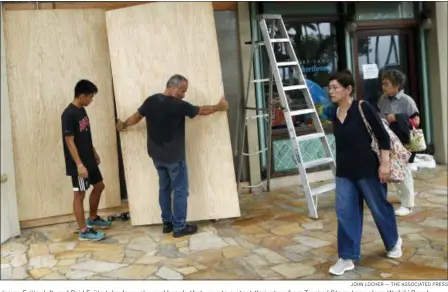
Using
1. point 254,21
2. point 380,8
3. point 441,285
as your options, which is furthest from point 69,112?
point 380,8

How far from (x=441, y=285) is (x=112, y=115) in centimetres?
375

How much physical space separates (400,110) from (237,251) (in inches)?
→ 89.4

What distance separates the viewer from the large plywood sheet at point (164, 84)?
493 centimetres

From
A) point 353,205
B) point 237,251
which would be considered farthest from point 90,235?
point 353,205

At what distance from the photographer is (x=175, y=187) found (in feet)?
15.2

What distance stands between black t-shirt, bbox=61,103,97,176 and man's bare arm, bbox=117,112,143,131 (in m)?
0.32

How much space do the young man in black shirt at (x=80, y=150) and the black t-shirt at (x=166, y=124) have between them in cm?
57

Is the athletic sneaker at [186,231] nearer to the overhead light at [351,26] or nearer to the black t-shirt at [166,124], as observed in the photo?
the black t-shirt at [166,124]

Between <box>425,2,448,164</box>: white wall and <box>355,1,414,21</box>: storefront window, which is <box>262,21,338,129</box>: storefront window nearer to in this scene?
<box>355,1,414,21</box>: storefront window

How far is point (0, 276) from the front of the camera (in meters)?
4.00

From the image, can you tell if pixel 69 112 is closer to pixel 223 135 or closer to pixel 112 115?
pixel 112 115

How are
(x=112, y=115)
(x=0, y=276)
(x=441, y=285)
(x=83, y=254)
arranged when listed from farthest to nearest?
(x=112, y=115) → (x=83, y=254) → (x=0, y=276) → (x=441, y=285)

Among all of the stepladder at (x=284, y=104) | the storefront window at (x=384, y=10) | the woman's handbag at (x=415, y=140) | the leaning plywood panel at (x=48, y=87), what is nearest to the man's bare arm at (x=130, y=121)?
the leaning plywood panel at (x=48, y=87)

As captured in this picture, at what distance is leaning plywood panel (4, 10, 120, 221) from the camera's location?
16.4 feet
